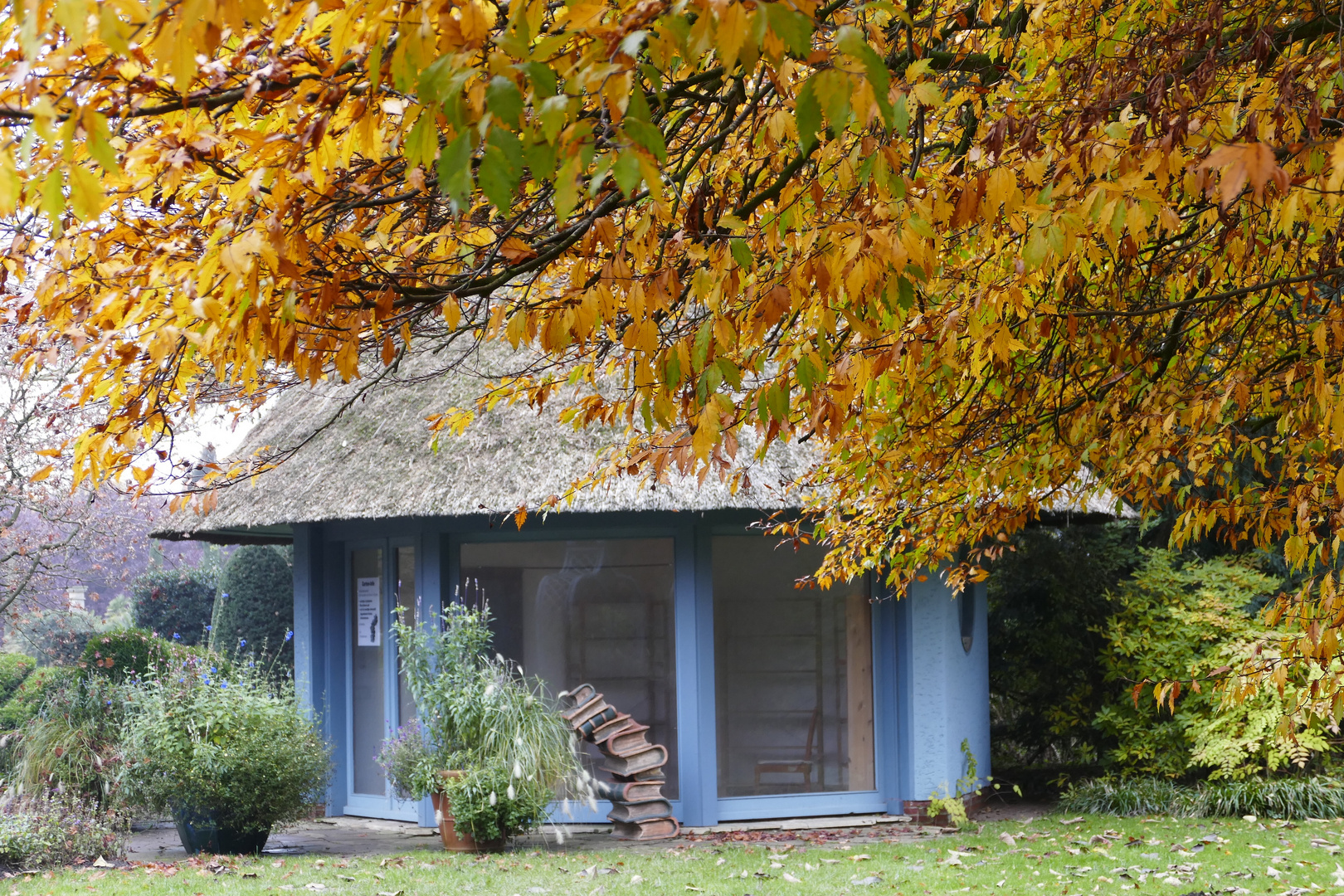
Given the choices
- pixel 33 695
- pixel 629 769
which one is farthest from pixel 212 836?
pixel 33 695

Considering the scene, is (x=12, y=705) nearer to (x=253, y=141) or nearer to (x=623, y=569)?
(x=623, y=569)

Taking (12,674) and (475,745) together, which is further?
(12,674)

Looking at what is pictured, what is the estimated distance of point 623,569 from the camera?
9.52 meters

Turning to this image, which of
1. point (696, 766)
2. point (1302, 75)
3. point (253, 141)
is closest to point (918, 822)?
point (696, 766)

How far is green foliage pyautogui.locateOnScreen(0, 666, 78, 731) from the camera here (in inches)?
361

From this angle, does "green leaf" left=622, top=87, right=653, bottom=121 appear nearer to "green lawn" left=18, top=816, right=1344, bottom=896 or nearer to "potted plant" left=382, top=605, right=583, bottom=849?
"green lawn" left=18, top=816, right=1344, bottom=896

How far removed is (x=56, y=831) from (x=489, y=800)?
2.71 metres

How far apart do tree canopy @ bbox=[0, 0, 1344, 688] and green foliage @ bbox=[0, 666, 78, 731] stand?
619 centimetres

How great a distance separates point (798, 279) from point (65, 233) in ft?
6.01

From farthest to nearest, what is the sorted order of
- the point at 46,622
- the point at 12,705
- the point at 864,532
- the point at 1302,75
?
the point at 46,622, the point at 12,705, the point at 864,532, the point at 1302,75

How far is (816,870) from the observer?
738cm

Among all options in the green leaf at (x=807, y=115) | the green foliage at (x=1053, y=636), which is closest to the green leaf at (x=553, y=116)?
the green leaf at (x=807, y=115)

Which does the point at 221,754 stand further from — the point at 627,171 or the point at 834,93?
the point at 834,93

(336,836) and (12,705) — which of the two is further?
(12,705)
